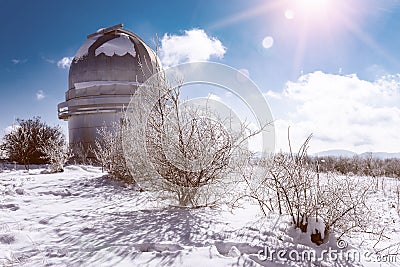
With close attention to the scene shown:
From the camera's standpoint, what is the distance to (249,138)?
5.41 m

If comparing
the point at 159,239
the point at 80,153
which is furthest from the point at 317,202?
the point at 80,153

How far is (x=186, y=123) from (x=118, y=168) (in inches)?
153

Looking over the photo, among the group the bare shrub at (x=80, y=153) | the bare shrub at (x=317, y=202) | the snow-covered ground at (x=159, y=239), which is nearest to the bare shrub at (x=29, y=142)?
the bare shrub at (x=80, y=153)

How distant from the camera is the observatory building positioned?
16.2 meters

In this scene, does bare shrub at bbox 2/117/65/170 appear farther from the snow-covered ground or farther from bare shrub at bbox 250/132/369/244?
bare shrub at bbox 250/132/369/244

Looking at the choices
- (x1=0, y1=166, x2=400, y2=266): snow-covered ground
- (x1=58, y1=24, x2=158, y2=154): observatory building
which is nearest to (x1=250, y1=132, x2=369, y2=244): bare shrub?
(x1=0, y1=166, x2=400, y2=266): snow-covered ground

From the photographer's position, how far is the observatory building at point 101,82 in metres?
16.2

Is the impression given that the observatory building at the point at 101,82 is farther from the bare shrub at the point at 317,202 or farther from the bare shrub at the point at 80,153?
the bare shrub at the point at 317,202

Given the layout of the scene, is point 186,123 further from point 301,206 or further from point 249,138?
point 301,206

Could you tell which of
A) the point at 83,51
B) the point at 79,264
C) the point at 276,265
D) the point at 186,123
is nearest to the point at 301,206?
the point at 276,265

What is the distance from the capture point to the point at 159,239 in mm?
3668

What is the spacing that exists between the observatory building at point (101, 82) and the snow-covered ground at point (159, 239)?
35.8ft

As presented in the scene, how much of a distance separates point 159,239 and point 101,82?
14.5m

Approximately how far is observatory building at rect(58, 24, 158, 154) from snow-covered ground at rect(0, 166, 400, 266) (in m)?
10.9
